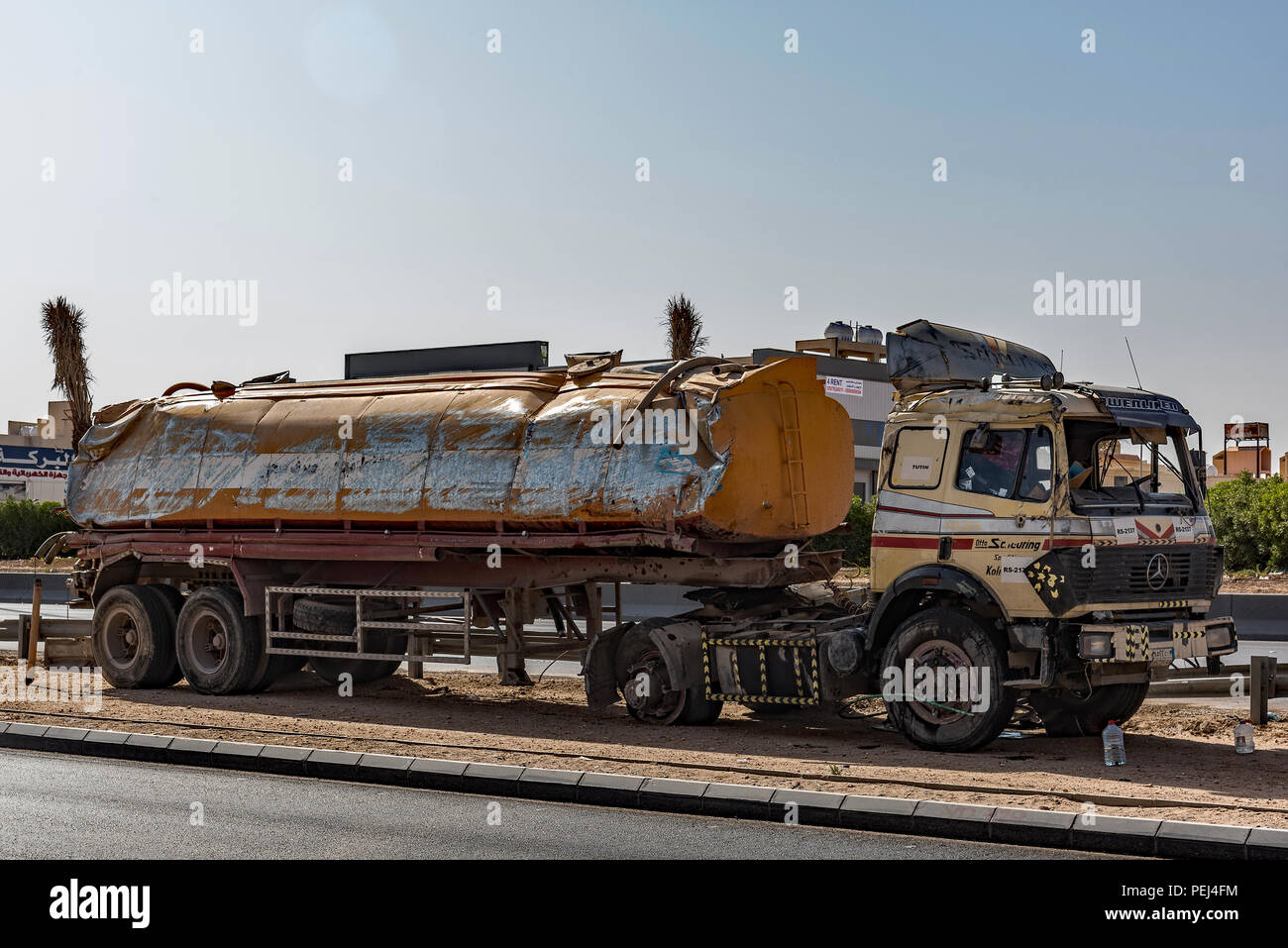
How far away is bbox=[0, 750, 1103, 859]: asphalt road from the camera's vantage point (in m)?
8.75

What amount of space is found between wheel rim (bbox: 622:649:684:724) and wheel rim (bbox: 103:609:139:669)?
7384 millimetres

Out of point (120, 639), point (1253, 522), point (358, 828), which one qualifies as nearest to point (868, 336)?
point (1253, 522)

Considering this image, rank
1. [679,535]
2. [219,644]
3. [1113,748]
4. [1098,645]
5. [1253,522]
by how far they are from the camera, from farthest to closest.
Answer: [1253,522]
[219,644]
[679,535]
[1098,645]
[1113,748]

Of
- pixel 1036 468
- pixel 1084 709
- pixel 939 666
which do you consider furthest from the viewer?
pixel 1084 709

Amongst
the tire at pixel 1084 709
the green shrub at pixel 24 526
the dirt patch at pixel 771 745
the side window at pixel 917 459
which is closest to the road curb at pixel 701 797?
the dirt patch at pixel 771 745

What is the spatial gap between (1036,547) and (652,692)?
4081 millimetres

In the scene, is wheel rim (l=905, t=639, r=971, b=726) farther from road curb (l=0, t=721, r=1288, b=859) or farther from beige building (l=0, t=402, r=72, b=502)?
beige building (l=0, t=402, r=72, b=502)

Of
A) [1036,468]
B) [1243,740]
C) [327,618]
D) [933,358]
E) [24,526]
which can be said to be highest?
[933,358]

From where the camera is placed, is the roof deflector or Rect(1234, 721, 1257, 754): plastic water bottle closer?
Rect(1234, 721, 1257, 754): plastic water bottle

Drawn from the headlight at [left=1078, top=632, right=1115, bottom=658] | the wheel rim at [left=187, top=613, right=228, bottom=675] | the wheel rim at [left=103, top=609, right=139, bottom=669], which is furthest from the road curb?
the wheel rim at [left=103, top=609, right=139, bottom=669]

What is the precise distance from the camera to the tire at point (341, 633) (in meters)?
17.2

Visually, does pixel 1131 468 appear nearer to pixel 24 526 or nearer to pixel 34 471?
pixel 24 526

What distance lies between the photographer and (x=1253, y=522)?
31.4m
